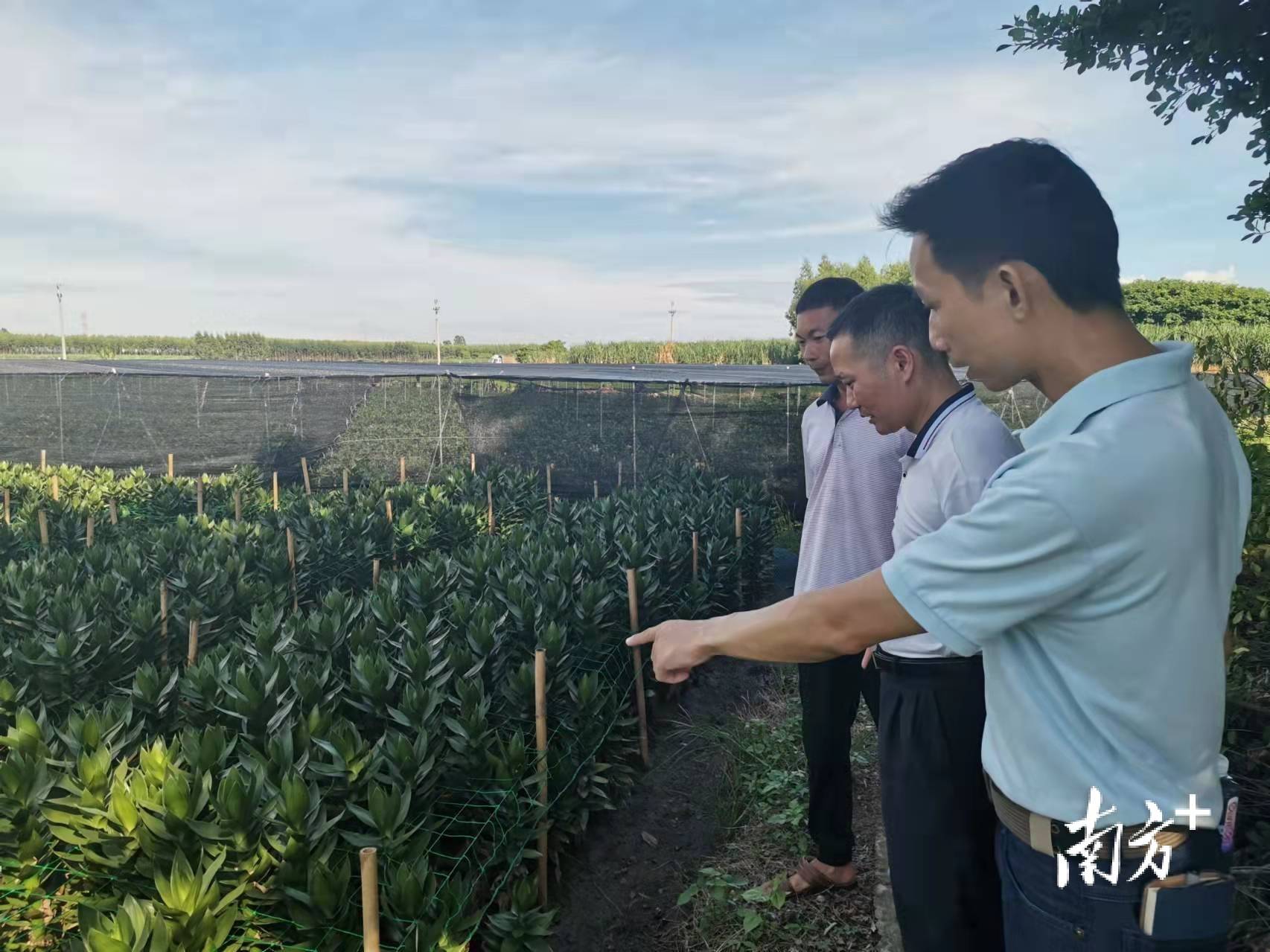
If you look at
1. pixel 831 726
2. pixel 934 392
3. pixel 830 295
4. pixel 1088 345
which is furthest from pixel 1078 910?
pixel 830 295

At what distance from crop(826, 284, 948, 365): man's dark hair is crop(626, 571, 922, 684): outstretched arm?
4.02 feet

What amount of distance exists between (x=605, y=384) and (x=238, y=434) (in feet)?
22.9

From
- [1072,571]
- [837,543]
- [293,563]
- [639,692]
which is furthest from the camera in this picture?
[293,563]

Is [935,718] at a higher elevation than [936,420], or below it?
below

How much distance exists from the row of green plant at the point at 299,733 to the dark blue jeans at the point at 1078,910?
5.67 ft

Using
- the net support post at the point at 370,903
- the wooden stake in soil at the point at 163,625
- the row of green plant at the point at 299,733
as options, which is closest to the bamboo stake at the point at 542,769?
the row of green plant at the point at 299,733

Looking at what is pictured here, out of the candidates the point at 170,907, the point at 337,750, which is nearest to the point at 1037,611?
the point at 170,907

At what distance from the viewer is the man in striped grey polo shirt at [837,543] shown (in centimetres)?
289

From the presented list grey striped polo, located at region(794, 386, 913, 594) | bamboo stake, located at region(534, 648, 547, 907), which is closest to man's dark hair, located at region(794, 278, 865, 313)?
grey striped polo, located at region(794, 386, 913, 594)

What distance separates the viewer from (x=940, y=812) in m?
1.86

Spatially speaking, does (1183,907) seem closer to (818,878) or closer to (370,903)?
(370,903)

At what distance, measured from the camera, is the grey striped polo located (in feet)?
9.43

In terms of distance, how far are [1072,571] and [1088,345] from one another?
30 centimetres

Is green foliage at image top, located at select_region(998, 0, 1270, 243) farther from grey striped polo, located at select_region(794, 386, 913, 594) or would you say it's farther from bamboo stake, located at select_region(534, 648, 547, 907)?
bamboo stake, located at select_region(534, 648, 547, 907)
